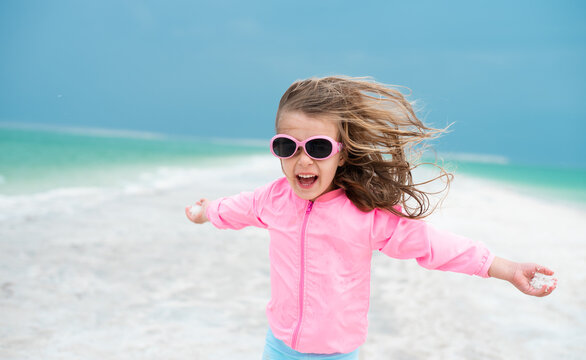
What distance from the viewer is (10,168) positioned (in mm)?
12148

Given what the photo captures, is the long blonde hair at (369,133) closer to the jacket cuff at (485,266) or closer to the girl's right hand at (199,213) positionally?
the jacket cuff at (485,266)

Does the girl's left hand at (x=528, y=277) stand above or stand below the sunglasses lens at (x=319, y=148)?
below

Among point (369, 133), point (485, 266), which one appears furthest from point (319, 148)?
point (485, 266)

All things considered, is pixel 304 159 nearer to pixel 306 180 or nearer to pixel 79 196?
pixel 306 180

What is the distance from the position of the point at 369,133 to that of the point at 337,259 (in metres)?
0.51

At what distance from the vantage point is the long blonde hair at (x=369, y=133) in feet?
5.87

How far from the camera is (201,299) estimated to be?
372cm

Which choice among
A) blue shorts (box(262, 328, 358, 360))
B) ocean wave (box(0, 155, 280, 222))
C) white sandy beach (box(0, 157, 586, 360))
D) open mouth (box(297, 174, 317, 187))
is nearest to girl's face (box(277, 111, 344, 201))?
open mouth (box(297, 174, 317, 187))

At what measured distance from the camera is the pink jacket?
5.71 feet

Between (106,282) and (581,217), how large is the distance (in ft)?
30.1

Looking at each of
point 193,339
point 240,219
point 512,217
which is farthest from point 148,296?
point 512,217

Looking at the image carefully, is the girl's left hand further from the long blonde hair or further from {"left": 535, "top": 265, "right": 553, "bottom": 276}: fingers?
the long blonde hair

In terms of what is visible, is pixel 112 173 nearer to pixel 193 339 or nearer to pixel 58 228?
pixel 58 228

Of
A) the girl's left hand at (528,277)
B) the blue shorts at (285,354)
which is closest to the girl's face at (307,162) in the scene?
the blue shorts at (285,354)
